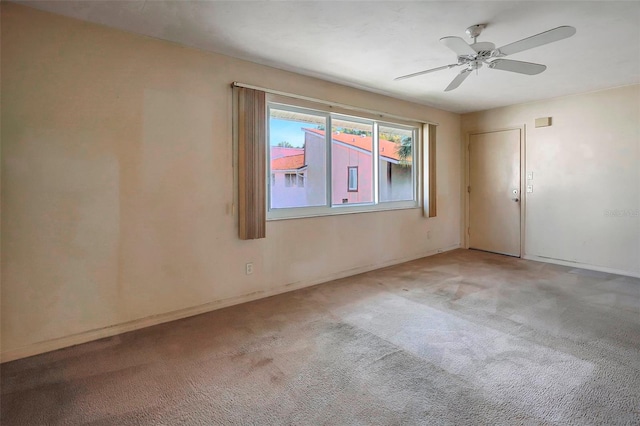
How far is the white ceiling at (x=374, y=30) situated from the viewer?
233 centimetres

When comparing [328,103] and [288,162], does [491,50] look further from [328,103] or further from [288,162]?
[288,162]

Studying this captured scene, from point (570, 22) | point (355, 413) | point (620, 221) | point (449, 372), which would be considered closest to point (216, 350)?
point (355, 413)

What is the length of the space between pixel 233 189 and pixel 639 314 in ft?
13.0

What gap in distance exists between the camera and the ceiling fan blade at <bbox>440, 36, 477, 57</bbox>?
2263 millimetres

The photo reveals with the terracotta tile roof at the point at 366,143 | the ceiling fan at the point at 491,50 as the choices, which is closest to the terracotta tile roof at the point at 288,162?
the terracotta tile roof at the point at 366,143

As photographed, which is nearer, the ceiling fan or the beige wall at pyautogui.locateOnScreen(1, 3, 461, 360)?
the ceiling fan

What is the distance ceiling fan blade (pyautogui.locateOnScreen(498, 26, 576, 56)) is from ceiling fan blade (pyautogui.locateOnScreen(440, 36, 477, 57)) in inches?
8.8

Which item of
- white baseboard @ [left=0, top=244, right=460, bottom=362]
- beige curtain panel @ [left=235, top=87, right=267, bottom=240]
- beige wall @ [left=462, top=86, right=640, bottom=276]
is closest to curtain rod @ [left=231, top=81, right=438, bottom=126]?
beige curtain panel @ [left=235, top=87, right=267, bottom=240]

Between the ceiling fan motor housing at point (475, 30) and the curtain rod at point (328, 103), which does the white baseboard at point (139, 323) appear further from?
the ceiling fan motor housing at point (475, 30)

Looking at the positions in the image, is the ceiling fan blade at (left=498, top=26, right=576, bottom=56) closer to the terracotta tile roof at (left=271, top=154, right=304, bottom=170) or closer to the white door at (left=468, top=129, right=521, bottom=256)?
the terracotta tile roof at (left=271, top=154, right=304, bottom=170)

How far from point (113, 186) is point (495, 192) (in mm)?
5489

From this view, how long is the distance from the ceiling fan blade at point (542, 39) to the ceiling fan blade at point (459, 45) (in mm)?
223

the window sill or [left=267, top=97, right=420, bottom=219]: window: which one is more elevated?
[left=267, top=97, right=420, bottom=219]: window

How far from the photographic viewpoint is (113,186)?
268 centimetres
